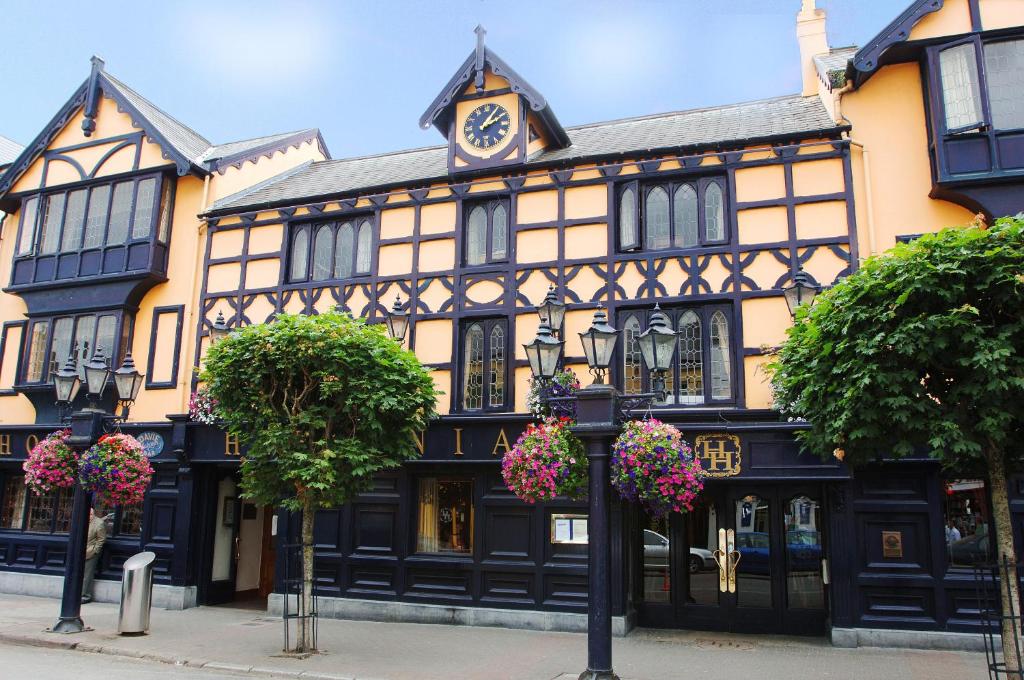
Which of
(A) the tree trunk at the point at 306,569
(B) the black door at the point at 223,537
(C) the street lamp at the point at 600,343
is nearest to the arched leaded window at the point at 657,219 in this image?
(C) the street lamp at the point at 600,343

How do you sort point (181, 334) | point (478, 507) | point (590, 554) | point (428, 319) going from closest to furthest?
point (590, 554) → point (478, 507) → point (428, 319) → point (181, 334)

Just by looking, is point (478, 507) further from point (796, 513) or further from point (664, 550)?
point (796, 513)

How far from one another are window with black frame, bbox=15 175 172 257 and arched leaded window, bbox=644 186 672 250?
10.9 m

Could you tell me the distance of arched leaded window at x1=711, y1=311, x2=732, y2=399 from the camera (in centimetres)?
1306

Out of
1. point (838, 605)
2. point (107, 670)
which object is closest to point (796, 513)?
point (838, 605)

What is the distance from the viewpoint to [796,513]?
42.3 ft

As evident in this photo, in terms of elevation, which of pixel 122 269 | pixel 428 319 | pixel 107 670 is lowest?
pixel 107 670

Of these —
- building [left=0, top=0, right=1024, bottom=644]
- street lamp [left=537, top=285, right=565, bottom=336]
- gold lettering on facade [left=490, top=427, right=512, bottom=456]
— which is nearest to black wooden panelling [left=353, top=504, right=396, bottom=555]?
building [left=0, top=0, right=1024, bottom=644]

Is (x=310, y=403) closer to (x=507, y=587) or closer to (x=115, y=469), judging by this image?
(x=115, y=469)

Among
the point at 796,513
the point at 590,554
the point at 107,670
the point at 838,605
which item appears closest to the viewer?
the point at 590,554

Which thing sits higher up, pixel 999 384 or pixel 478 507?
pixel 999 384

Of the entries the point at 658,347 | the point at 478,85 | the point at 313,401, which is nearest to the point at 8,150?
the point at 478,85

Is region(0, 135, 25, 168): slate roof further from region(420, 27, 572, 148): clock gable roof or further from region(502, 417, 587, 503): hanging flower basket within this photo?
region(502, 417, 587, 503): hanging flower basket

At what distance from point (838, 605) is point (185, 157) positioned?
15760mm
